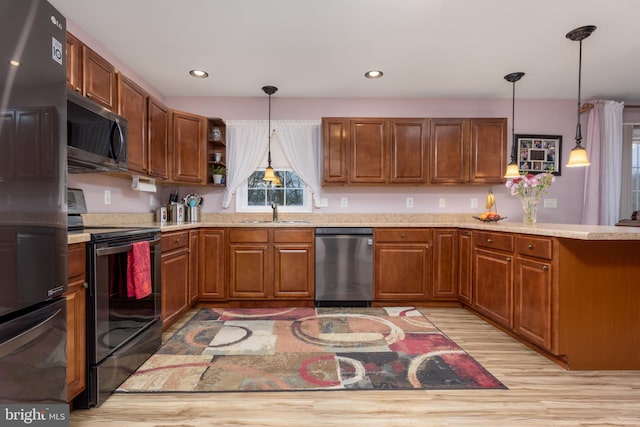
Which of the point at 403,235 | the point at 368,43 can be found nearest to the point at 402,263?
the point at 403,235

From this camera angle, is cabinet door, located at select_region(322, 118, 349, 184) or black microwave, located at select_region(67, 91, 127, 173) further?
cabinet door, located at select_region(322, 118, 349, 184)

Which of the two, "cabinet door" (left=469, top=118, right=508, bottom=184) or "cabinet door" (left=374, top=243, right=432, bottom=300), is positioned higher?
"cabinet door" (left=469, top=118, right=508, bottom=184)

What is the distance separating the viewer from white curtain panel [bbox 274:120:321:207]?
12.7 feet

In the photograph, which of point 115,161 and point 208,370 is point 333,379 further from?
point 115,161

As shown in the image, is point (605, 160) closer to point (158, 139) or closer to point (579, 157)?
point (579, 157)

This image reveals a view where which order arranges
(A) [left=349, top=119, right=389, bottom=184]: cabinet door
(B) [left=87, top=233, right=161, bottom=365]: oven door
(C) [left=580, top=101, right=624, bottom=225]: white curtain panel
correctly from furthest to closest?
(C) [left=580, top=101, right=624, bottom=225]: white curtain panel
(A) [left=349, top=119, right=389, bottom=184]: cabinet door
(B) [left=87, top=233, right=161, bottom=365]: oven door

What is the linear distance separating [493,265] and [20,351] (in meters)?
3.02

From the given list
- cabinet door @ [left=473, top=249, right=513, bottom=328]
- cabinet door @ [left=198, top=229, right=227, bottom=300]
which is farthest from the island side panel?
cabinet door @ [left=198, top=229, right=227, bottom=300]

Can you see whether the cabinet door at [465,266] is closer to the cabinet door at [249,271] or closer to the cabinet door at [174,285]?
the cabinet door at [249,271]

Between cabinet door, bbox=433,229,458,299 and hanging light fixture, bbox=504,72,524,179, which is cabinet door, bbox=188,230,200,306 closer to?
cabinet door, bbox=433,229,458,299

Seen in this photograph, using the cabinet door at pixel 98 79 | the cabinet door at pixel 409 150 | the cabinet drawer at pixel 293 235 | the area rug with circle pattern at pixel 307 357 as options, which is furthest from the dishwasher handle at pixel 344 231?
the cabinet door at pixel 98 79

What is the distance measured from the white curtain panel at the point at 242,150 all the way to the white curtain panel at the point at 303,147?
0.83 feet

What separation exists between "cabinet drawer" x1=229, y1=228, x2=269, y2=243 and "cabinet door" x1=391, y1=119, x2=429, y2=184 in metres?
1.60

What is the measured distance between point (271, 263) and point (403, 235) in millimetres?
1451
